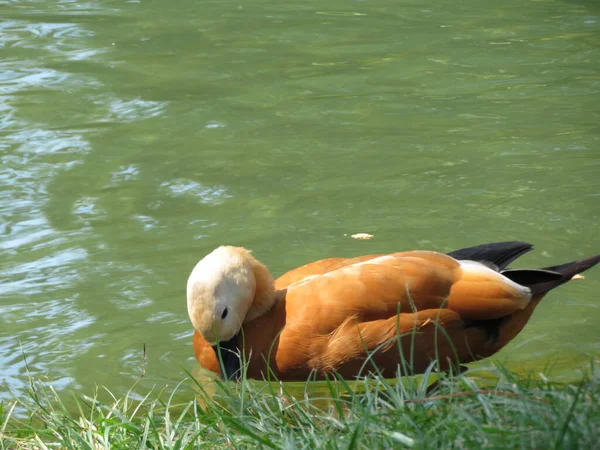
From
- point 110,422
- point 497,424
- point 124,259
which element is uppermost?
point 497,424

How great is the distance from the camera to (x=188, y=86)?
9.70m

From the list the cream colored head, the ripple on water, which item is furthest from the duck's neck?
the ripple on water

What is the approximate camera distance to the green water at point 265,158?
5.70m

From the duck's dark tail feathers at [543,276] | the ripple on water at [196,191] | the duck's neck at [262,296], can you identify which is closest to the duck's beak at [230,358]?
the duck's neck at [262,296]

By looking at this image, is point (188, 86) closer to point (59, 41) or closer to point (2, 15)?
point (59, 41)

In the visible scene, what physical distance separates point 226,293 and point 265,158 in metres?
3.21

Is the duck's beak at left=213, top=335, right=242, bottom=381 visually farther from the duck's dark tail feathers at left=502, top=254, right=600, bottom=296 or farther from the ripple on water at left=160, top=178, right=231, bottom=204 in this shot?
the ripple on water at left=160, top=178, right=231, bottom=204

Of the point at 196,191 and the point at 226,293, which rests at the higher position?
the point at 226,293

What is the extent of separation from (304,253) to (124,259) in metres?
1.14

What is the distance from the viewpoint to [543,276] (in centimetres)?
491

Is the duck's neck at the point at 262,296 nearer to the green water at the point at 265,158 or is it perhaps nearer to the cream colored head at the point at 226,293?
the cream colored head at the point at 226,293

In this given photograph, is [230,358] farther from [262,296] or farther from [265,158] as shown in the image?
[265,158]

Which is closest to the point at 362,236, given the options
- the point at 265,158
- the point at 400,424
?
the point at 265,158

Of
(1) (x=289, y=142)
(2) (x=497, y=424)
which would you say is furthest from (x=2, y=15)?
(2) (x=497, y=424)
